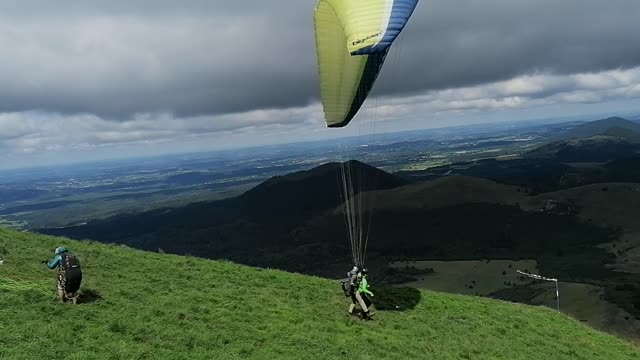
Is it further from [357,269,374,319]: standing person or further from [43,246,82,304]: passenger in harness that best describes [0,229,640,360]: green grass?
[357,269,374,319]: standing person

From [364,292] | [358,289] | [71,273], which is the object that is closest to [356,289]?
[358,289]

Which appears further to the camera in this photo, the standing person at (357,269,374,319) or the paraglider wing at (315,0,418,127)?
the standing person at (357,269,374,319)

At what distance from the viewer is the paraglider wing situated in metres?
14.5

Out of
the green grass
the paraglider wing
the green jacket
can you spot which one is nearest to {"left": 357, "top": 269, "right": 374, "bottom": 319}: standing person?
the green jacket

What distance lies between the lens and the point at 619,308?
287ft

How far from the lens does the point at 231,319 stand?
17.8m

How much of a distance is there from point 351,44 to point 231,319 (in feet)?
34.1

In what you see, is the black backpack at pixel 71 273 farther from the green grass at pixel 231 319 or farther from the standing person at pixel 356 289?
the standing person at pixel 356 289

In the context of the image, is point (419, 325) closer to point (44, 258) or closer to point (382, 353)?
point (382, 353)

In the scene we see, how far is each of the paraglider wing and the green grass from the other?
8.76 metres

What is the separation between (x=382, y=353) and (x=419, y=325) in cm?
463

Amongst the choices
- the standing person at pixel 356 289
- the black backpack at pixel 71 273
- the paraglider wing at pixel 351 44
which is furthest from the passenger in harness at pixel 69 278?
the paraglider wing at pixel 351 44

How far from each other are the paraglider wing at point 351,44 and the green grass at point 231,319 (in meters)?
8.76

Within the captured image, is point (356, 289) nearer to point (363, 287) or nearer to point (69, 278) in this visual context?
point (363, 287)
